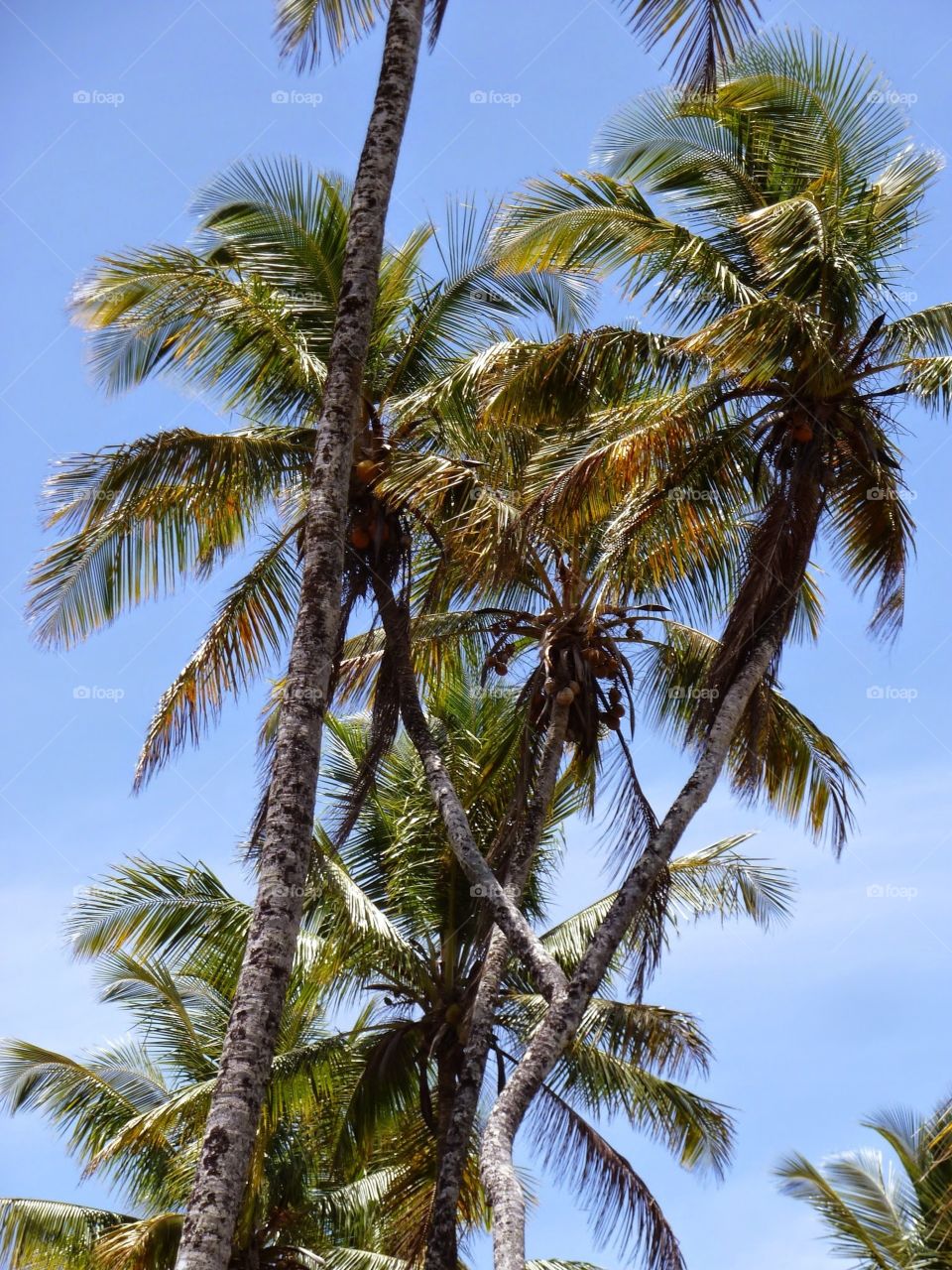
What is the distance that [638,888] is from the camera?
33.7 feet

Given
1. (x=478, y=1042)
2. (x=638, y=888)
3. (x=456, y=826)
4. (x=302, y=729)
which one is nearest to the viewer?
(x=302, y=729)

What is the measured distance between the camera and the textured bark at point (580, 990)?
8.36m

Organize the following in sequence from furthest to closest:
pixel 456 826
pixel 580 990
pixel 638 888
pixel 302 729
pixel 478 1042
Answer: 1. pixel 456 826
2. pixel 478 1042
3. pixel 638 888
4. pixel 580 990
5. pixel 302 729

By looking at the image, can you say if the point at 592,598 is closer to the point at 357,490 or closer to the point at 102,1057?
the point at 357,490

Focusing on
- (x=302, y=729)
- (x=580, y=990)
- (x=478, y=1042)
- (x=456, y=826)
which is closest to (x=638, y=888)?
(x=580, y=990)

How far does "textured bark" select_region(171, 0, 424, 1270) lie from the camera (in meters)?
6.94

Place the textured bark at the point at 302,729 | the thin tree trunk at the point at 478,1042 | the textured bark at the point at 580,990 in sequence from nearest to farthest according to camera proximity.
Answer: the textured bark at the point at 302,729 < the textured bark at the point at 580,990 < the thin tree trunk at the point at 478,1042

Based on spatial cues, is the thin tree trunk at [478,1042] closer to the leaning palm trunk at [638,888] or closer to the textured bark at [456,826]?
the textured bark at [456,826]

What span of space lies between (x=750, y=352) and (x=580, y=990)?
4718mm

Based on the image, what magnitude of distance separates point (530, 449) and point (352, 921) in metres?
4.61

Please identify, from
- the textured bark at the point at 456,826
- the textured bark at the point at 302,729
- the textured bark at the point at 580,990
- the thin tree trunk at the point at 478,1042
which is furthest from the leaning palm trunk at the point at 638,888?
the textured bark at the point at 302,729

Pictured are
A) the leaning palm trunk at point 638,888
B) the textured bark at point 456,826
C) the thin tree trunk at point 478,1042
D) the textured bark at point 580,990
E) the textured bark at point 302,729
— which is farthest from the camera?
the thin tree trunk at point 478,1042

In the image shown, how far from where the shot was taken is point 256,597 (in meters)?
12.2

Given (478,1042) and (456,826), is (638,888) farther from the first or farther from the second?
(478,1042)
